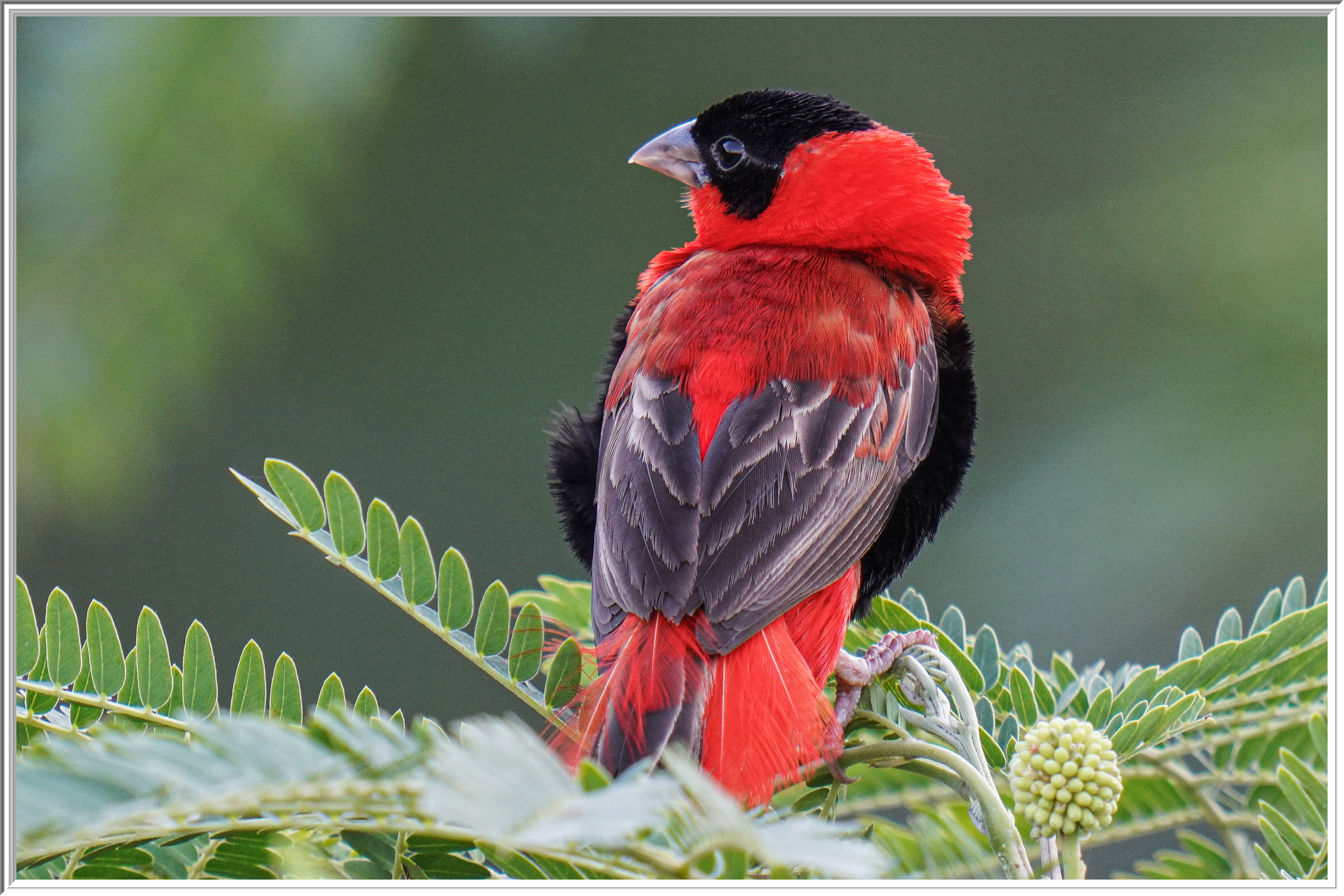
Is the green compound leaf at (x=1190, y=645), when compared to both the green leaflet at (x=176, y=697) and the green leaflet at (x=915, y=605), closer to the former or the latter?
the green leaflet at (x=915, y=605)

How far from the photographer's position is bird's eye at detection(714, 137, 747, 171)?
3016 mm

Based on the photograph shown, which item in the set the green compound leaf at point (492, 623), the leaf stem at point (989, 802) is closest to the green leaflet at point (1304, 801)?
the leaf stem at point (989, 802)

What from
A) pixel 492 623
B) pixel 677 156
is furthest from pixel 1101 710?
pixel 677 156

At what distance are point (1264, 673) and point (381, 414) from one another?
3.16 m

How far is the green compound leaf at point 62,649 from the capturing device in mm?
1569

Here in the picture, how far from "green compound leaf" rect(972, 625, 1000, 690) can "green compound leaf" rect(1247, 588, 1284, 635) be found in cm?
43

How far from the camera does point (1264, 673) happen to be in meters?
1.85

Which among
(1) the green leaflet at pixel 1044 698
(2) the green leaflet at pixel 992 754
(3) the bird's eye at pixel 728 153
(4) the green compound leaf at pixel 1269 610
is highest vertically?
(3) the bird's eye at pixel 728 153

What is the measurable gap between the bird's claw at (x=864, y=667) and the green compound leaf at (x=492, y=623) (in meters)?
0.57

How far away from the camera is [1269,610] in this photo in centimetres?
203

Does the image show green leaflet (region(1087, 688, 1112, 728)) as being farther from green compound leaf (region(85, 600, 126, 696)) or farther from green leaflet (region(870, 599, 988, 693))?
green compound leaf (region(85, 600, 126, 696))

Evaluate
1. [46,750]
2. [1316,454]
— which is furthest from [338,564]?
[1316,454]

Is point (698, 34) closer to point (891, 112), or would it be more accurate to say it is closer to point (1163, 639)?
point (891, 112)

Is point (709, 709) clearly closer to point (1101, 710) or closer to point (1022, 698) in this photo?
point (1022, 698)
